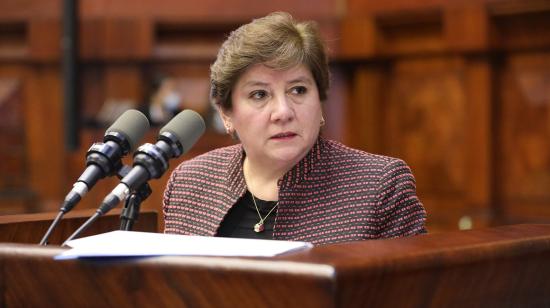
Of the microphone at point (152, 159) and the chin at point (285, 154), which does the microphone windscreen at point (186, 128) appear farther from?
the chin at point (285, 154)

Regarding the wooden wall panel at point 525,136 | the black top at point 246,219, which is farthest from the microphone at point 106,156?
the wooden wall panel at point 525,136

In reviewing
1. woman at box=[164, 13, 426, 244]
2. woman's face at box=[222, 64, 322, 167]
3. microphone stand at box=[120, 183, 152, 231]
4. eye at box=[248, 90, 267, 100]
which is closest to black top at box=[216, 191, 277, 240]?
woman at box=[164, 13, 426, 244]

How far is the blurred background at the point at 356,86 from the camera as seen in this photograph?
4.96 meters

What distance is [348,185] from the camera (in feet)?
6.21

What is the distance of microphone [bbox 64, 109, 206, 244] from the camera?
1404 mm

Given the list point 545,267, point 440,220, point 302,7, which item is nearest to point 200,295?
point 545,267

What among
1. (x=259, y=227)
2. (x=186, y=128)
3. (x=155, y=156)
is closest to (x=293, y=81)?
(x=259, y=227)

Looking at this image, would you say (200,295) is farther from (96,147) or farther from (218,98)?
(218,98)

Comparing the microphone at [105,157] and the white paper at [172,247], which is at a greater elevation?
the microphone at [105,157]

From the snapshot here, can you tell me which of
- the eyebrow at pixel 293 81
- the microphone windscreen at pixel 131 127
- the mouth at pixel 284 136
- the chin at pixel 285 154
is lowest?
the chin at pixel 285 154

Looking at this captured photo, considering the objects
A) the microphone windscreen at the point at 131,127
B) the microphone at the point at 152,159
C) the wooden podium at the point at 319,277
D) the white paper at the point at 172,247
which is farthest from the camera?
the microphone windscreen at the point at 131,127

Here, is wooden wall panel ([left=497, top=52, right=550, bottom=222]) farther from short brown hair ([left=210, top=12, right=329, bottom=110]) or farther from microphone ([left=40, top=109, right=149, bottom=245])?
microphone ([left=40, top=109, right=149, bottom=245])

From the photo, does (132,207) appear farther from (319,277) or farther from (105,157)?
(319,277)

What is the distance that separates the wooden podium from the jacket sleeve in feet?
1.82
